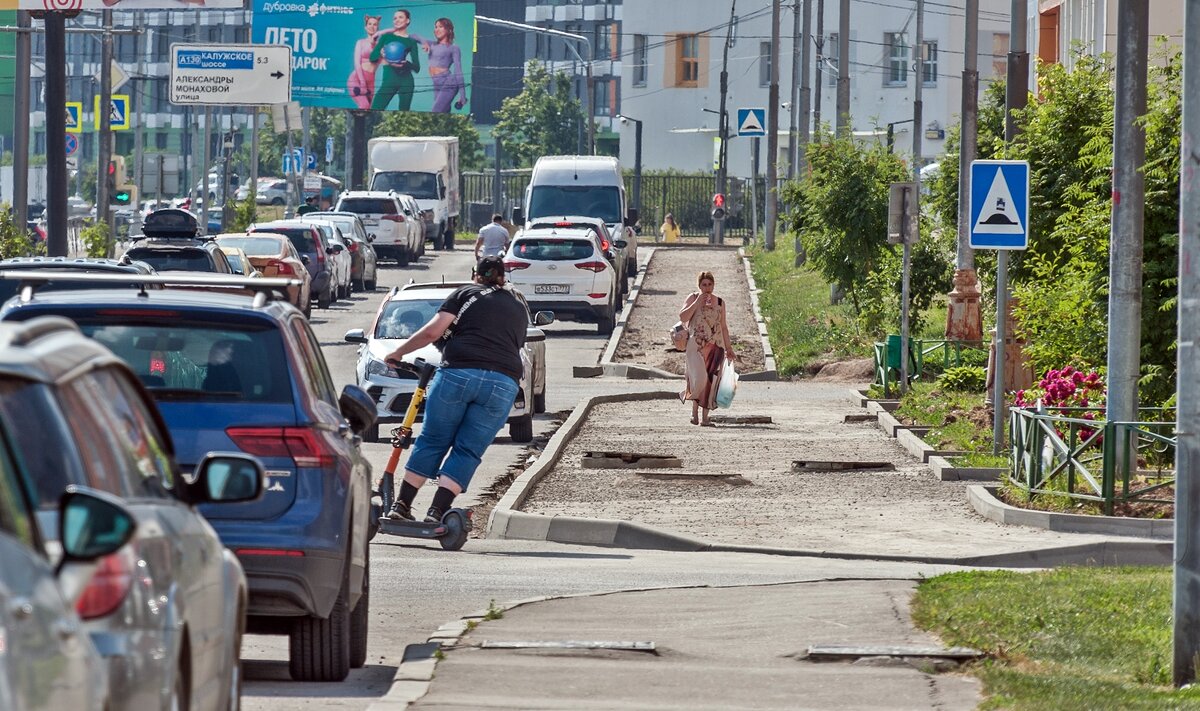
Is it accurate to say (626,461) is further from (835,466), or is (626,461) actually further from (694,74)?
(694,74)

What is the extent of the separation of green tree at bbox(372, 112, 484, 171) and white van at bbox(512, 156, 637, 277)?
4732cm

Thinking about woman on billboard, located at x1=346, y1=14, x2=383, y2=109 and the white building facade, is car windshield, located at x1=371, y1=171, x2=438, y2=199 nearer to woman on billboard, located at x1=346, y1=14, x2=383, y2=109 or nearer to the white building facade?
woman on billboard, located at x1=346, y1=14, x2=383, y2=109

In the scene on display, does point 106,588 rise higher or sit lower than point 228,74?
lower

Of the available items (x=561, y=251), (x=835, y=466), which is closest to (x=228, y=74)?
(x=561, y=251)

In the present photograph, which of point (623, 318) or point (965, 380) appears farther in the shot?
point (623, 318)

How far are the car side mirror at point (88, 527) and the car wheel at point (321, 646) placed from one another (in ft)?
14.6

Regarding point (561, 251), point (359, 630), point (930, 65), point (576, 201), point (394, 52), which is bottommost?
point (359, 630)

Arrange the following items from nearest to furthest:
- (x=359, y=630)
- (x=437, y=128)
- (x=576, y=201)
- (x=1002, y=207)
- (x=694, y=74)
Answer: (x=359, y=630) → (x=1002, y=207) → (x=576, y=201) → (x=694, y=74) → (x=437, y=128)

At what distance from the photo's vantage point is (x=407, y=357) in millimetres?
19828

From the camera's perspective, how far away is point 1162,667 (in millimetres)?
8906

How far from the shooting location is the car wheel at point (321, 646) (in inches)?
334

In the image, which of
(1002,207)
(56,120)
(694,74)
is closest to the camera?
(1002,207)

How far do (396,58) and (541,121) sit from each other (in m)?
24.0

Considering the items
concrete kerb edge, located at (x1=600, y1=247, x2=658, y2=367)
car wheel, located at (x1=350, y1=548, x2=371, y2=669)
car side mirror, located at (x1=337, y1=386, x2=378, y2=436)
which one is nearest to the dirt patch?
concrete kerb edge, located at (x1=600, y1=247, x2=658, y2=367)
